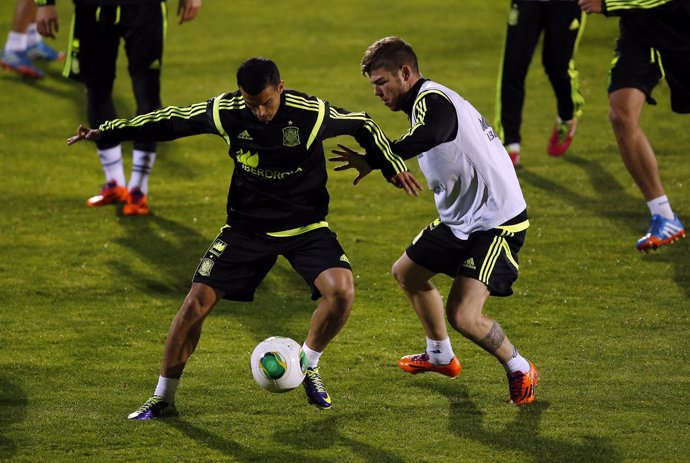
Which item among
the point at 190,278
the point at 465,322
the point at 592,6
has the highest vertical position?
the point at 592,6

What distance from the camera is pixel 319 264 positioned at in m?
5.94

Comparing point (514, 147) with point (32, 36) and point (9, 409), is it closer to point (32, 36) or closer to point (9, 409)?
point (9, 409)

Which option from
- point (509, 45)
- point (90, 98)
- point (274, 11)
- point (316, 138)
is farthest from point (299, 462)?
point (274, 11)

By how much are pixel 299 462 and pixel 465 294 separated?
4.09ft

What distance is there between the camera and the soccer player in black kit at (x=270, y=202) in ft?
19.2

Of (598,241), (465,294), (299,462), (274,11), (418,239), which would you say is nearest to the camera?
(299,462)

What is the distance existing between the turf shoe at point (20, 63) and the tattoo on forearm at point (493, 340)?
8.18 metres

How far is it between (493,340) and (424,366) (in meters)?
0.64

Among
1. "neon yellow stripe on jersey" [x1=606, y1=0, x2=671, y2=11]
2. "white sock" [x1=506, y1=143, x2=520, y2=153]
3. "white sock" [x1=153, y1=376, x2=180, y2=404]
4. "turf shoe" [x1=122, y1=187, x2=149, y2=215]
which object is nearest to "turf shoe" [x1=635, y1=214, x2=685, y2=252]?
"neon yellow stripe on jersey" [x1=606, y1=0, x2=671, y2=11]

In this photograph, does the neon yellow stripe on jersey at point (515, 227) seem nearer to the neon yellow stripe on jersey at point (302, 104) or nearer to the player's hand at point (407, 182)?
the player's hand at point (407, 182)

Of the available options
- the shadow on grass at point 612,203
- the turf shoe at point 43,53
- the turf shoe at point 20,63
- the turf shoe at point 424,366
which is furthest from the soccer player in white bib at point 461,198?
the turf shoe at point 43,53

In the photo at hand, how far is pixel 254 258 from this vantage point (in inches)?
236

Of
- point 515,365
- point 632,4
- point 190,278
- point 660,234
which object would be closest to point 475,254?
point 515,365

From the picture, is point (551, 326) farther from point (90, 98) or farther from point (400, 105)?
point (90, 98)
